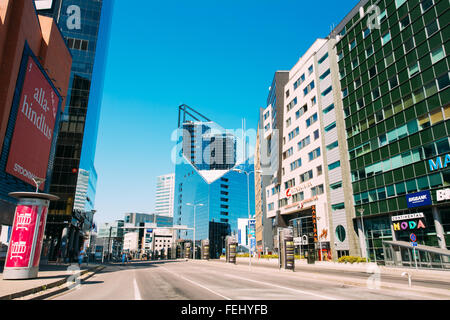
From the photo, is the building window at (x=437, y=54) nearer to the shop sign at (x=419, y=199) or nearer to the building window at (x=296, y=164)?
the shop sign at (x=419, y=199)

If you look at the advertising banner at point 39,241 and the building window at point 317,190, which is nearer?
the advertising banner at point 39,241

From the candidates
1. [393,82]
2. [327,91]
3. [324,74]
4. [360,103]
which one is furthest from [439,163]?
[324,74]

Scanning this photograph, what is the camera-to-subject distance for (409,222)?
36938 millimetres

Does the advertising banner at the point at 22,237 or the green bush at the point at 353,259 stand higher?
the advertising banner at the point at 22,237

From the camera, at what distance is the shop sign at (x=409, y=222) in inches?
1400

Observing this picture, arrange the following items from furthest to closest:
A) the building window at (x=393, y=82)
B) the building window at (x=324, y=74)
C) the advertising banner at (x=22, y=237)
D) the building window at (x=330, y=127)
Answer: the building window at (x=324, y=74)
the building window at (x=330, y=127)
the building window at (x=393, y=82)
the advertising banner at (x=22, y=237)

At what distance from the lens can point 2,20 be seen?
26984 mm

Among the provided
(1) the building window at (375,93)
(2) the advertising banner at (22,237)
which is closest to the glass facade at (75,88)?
(2) the advertising banner at (22,237)

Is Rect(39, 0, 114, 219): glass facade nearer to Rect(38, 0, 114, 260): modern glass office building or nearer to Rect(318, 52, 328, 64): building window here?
Rect(38, 0, 114, 260): modern glass office building
